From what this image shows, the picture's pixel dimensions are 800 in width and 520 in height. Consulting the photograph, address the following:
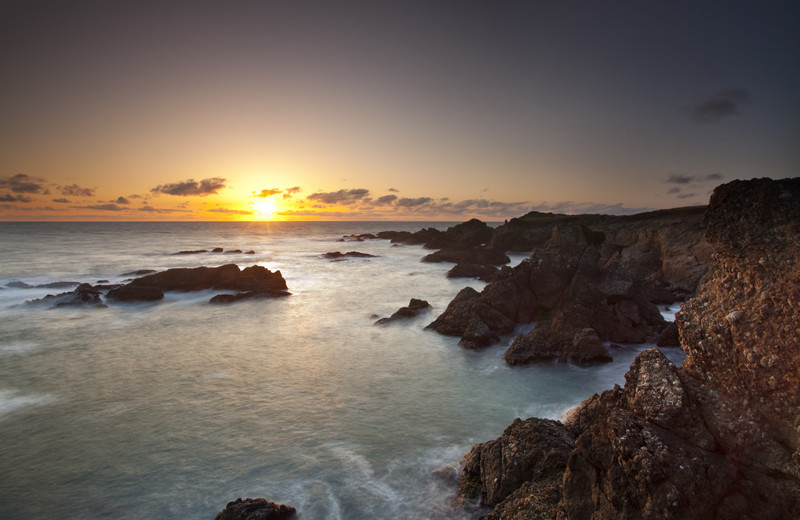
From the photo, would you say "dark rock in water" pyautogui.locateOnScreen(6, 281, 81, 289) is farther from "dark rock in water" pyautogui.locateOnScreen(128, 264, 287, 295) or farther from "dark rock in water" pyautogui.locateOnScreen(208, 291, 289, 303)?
"dark rock in water" pyautogui.locateOnScreen(208, 291, 289, 303)

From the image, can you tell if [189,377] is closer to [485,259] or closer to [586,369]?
[586,369]

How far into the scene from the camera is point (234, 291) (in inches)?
1095

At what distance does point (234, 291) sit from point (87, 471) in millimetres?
20027

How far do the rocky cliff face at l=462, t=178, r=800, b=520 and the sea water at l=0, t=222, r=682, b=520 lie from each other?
329 cm

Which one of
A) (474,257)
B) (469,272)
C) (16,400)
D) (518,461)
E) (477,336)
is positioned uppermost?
(474,257)

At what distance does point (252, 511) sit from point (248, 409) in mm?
5076

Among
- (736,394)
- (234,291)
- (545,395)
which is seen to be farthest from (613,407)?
(234,291)

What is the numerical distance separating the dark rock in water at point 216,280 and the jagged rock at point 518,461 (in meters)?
22.9

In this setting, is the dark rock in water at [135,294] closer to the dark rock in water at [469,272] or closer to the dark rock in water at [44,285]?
the dark rock in water at [44,285]

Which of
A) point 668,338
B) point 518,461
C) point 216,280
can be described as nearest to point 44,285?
point 216,280

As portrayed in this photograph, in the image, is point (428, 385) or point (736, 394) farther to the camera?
point (428, 385)

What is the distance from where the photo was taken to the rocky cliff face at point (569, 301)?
14.4m

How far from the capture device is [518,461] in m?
6.59

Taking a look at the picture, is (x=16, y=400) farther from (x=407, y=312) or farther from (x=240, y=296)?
(x=407, y=312)
